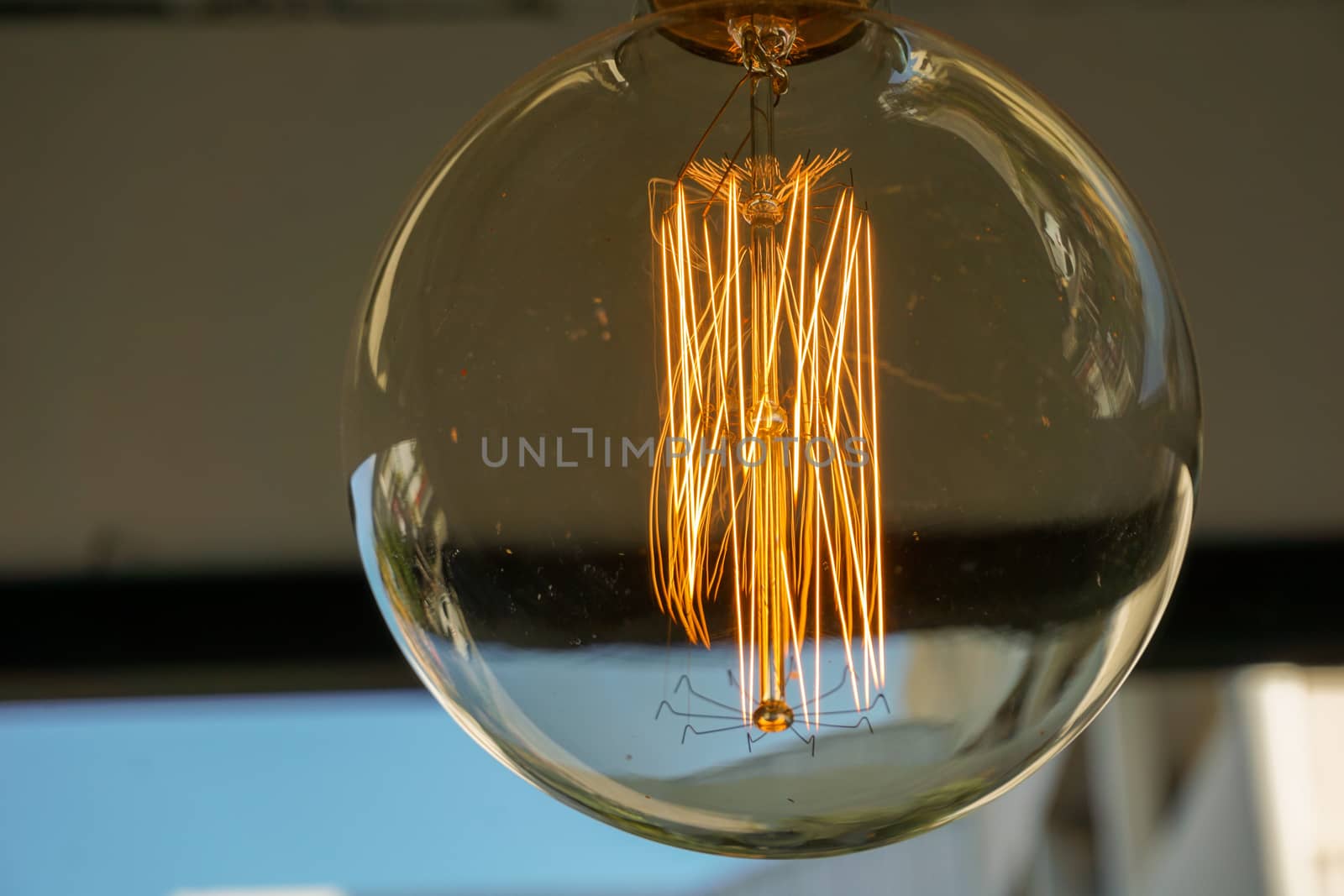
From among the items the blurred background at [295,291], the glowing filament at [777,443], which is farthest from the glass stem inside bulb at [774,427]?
the blurred background at [295,291]

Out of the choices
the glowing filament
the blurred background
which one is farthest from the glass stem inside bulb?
the blurred background

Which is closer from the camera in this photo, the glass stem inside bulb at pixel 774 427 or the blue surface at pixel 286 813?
the glass stem inside bulb at pixel 774 427

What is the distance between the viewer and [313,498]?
5.49ft

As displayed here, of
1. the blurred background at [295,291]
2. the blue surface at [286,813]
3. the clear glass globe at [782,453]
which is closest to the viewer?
the clear glass globe at [782,453]

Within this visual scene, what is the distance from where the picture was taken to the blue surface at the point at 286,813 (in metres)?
2.29

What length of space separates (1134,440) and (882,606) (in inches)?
3.1

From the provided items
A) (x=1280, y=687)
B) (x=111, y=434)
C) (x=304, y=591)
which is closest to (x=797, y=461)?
(x=304, y=591)

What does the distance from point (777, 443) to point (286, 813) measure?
92.6 inches

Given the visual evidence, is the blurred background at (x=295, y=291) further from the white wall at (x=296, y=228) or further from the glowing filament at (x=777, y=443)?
the glowing filament at (x=777, y=443)

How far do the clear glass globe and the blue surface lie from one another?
1716 mm

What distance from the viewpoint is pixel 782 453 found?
38 cm

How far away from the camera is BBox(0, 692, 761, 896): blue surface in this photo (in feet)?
7.53

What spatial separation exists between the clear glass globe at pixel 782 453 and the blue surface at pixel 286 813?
1.72m

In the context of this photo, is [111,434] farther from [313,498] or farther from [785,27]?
[785,27]
